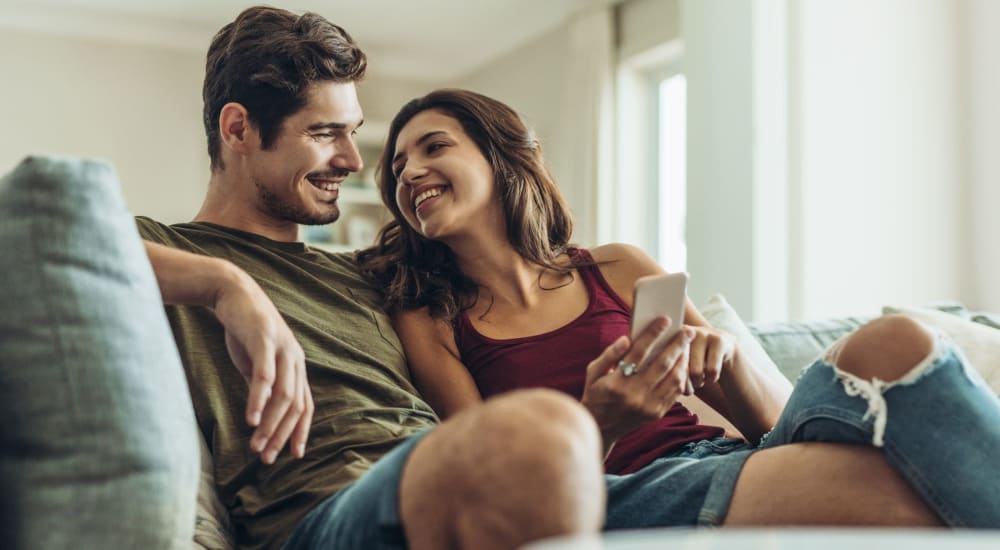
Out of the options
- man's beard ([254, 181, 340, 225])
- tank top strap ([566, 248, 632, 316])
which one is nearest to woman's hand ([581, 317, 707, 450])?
tank top strap ([566, 248, 632, 316])

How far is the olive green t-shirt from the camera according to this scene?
4.43ft

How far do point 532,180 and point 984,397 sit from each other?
98cm

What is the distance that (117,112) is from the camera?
634 centimetres

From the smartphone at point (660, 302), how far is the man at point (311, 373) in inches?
13.4

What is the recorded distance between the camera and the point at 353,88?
76.8 inches

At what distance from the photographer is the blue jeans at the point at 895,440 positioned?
3.69 ft

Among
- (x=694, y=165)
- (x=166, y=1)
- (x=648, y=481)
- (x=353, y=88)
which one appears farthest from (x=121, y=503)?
(x=166, y=1)

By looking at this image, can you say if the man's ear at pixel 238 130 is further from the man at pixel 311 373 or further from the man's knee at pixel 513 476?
the man's knee at pixel 513 476

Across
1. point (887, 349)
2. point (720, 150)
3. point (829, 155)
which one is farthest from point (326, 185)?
point (829, 155)

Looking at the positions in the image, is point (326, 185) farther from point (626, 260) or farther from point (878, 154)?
point (878, 154)

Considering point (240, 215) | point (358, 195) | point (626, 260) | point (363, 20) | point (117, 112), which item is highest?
point (363, 20)

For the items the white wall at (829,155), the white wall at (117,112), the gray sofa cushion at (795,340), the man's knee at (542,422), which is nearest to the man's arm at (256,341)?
the man's knee at (542,422)

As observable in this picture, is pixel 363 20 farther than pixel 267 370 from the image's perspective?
Yes

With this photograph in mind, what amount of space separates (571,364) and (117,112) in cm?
544
